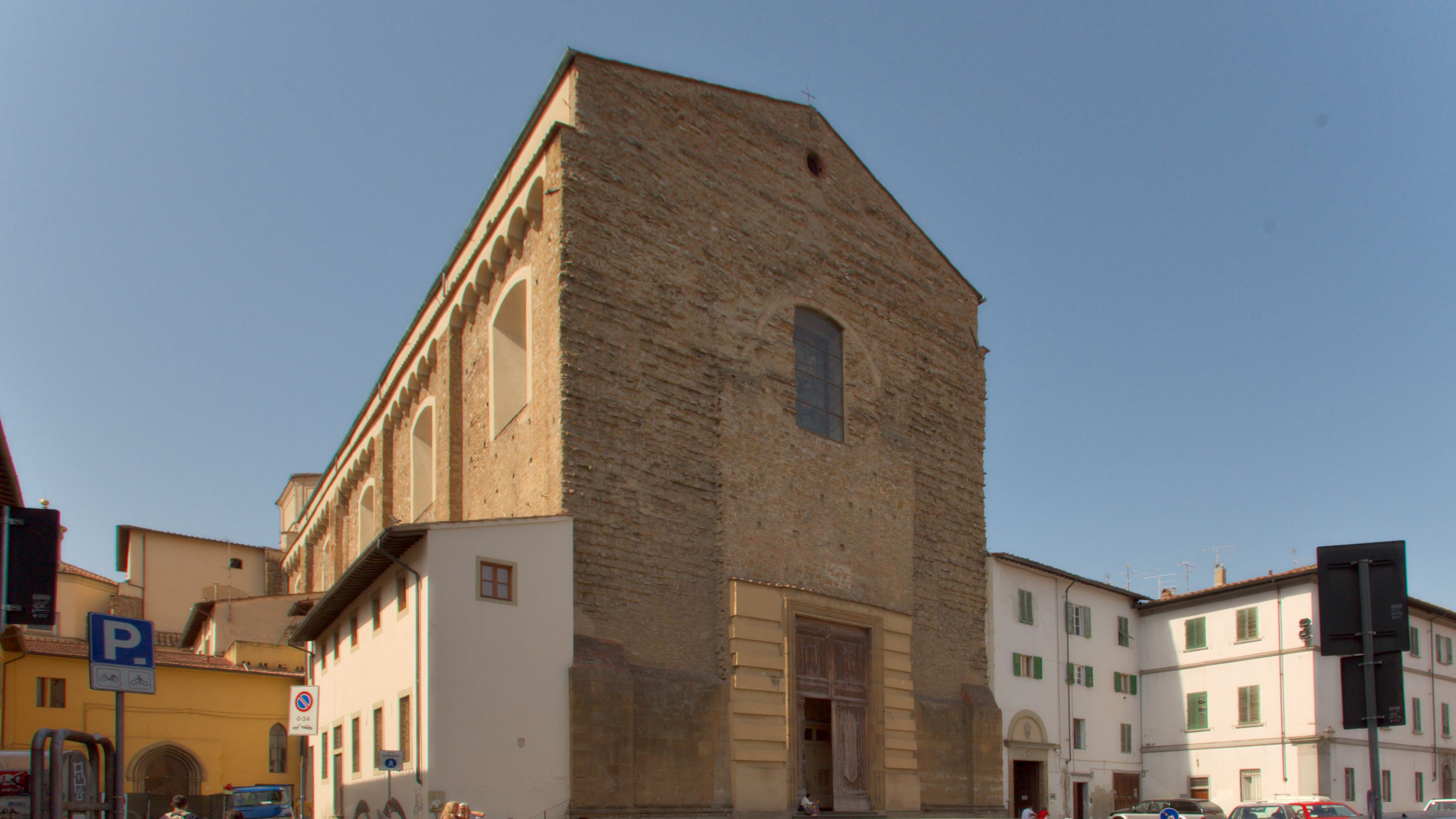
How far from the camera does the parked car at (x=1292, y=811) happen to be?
1681cm

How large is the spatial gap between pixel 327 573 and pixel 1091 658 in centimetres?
2621

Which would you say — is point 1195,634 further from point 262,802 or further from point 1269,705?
point 262,802

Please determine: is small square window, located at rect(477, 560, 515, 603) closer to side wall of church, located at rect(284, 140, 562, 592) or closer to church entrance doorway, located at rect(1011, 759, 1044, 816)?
side wall of church, located at rect(284, 140, 562, 592)

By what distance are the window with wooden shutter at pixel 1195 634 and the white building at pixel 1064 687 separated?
5.22ft

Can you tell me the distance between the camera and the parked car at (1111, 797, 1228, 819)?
2877 centimetres

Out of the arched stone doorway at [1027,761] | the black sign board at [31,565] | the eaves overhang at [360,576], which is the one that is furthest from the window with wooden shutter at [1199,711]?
the black sign board at [31,565]

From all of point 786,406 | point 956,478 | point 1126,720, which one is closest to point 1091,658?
point 1126,720

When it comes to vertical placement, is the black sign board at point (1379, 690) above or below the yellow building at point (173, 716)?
above

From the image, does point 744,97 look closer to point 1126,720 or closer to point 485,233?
point 485,233

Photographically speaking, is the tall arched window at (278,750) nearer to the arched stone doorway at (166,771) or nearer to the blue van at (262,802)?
the arched stone doorway at (166,771)

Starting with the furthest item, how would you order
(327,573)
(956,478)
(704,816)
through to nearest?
1. (327,573)
2. (956,478)
3. (704,816)

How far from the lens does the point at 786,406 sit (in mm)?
22891

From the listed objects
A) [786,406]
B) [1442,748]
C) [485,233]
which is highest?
[485,233]

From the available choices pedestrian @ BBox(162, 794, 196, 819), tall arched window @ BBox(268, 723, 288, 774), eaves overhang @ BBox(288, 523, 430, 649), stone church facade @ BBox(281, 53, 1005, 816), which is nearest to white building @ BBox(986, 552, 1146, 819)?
stone church facade @ BBox(281, 53, 1005, 816)
